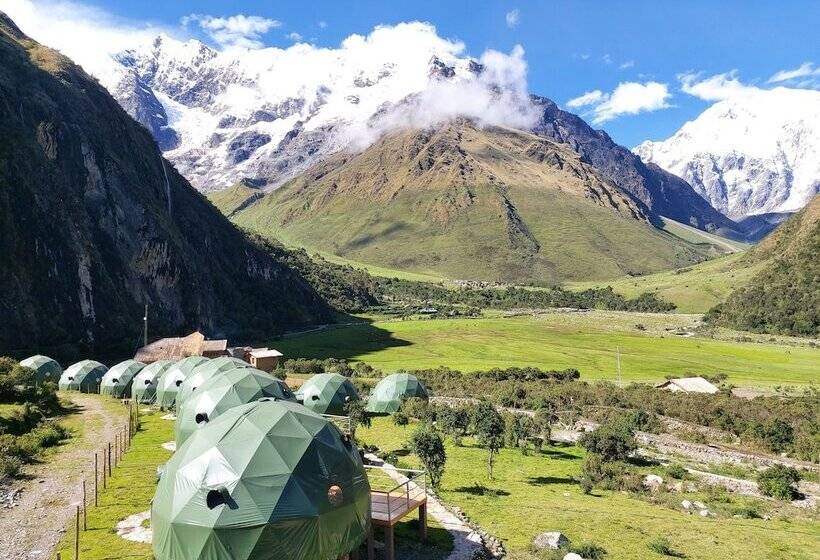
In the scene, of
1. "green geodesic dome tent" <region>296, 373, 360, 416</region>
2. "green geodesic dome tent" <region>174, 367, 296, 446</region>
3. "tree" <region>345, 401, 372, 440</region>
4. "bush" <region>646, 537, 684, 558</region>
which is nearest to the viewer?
"bush" <region>646, 537, 684, 558</region>

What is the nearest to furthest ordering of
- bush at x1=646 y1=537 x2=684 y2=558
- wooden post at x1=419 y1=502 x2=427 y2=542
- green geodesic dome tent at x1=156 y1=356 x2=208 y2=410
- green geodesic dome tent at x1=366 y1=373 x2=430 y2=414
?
1. wooden post at x1=419 y1=502 x2=427 y2=542
2. bush at x1=646 y1=537 x2=684 y2=558
3. green geodesic dome tent at x1=156 y1=356 x2=208 y2=410
4. green geodesic dome tent at x1=366 y1=373 x2=430 y2=414

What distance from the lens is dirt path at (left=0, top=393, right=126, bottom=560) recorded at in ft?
81.0

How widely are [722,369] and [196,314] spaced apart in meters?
107

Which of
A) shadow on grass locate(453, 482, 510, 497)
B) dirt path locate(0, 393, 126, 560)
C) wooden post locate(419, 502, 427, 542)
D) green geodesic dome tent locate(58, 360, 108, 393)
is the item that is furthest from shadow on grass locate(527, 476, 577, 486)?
green geodesic dome tent locate(58, 360, 108, 393)

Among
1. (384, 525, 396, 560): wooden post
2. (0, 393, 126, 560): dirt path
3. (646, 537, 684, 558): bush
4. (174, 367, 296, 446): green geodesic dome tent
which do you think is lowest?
(646, 537, 684, 558): bush

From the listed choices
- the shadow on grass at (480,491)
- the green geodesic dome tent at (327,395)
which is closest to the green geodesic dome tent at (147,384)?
the green geodesic dome tent at (327,395)

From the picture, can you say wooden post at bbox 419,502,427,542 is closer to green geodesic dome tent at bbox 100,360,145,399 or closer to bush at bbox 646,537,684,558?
bush at bbox 646,537,684,558

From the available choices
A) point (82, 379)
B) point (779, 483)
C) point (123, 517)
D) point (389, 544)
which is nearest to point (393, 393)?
point (779, 483)

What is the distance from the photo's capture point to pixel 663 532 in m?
31.3

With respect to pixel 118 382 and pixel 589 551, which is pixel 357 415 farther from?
pixel 118 382

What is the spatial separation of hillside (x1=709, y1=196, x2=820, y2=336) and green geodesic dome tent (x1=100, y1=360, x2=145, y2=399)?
156m

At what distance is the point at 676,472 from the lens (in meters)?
45.2

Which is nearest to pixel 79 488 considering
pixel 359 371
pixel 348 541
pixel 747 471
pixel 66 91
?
pixel 348 541

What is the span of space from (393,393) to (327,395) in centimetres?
844
